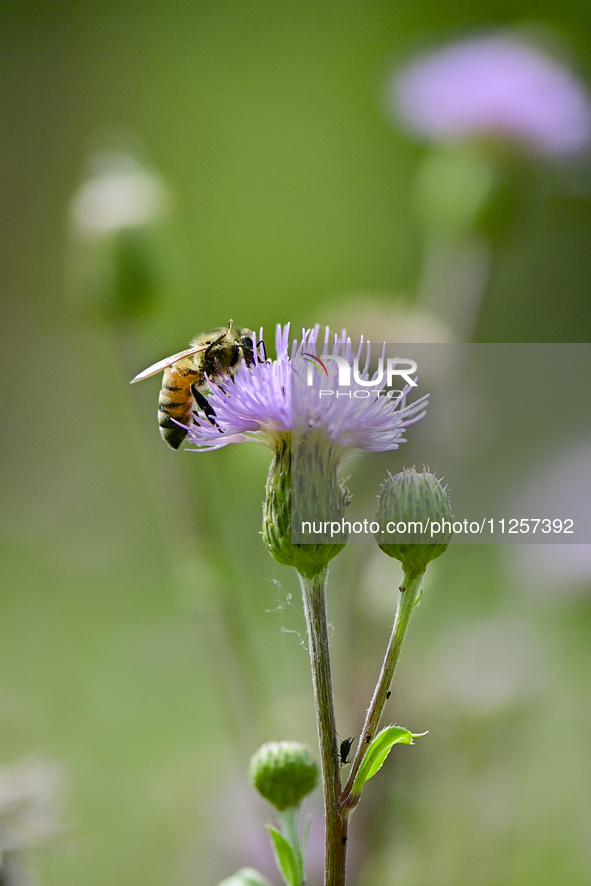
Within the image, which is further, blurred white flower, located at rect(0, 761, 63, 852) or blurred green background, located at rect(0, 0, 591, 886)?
blurred green background, located at rect(0, 0, 591, 886)

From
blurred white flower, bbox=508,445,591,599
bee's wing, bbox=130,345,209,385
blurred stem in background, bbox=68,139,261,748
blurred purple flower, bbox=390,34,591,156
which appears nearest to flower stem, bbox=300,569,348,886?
bee's wing, bbox=130,345,209,385

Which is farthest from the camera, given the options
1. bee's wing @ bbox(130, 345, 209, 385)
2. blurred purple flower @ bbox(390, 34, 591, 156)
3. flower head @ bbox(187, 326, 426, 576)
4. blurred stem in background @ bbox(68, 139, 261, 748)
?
blurred purple flower @ bbox(390, 34, 591, 156)

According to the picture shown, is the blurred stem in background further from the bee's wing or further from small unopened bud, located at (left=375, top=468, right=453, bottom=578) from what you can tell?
small unopened bud, located at (left=375, top=468, right=453, bottom=578)

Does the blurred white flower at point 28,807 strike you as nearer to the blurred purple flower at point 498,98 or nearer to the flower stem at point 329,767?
the flower stem at point 329,767

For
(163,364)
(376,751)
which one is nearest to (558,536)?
(163,364)

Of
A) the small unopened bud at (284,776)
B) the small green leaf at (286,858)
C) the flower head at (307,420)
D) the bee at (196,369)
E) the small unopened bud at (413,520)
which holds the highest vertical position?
the bee at (196,369)

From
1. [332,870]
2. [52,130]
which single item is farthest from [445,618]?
[52,130]

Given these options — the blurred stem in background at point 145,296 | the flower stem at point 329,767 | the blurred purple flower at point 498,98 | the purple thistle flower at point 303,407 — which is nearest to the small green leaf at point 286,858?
the flower stem at point 329,767
